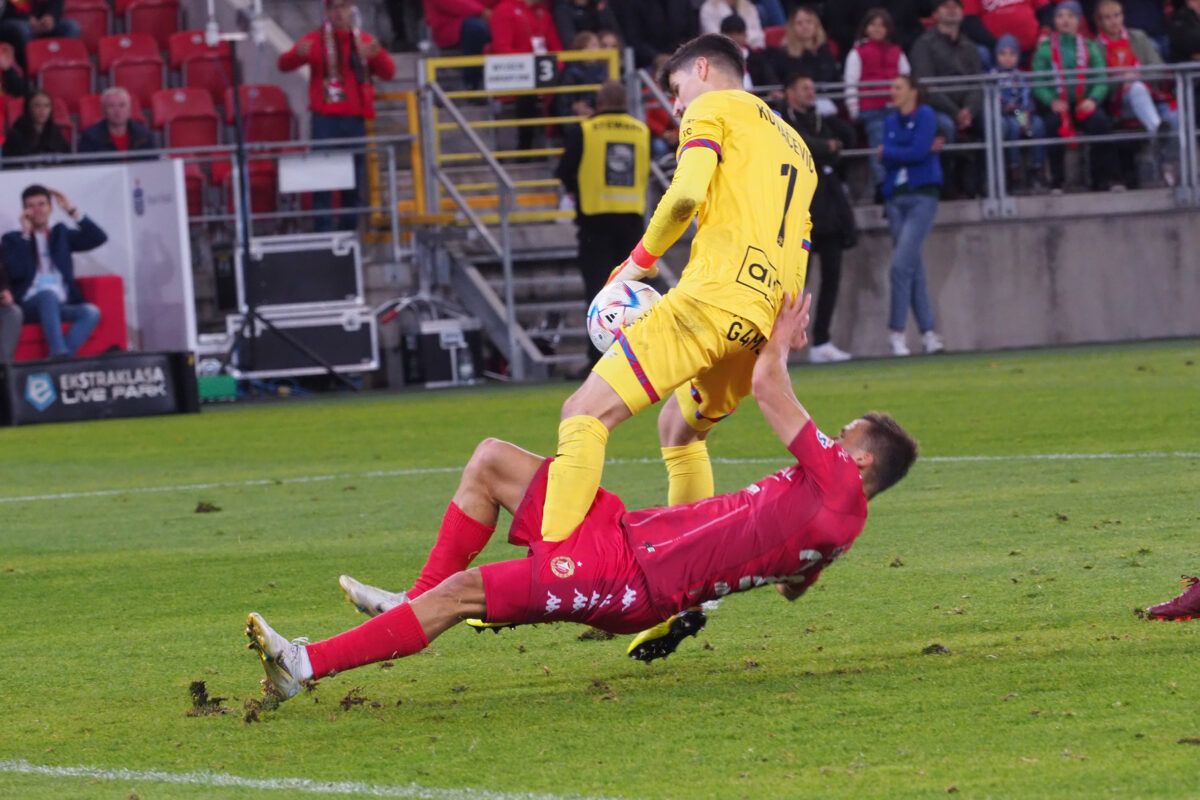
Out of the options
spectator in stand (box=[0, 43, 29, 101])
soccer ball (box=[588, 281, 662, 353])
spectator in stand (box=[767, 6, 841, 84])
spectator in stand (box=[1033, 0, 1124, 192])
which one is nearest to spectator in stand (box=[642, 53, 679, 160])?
spectator in stand (box=[767, 6, 841, 84])

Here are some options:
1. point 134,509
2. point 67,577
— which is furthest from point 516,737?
point 134,509

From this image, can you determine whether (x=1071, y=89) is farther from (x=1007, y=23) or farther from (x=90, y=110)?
(x=90, y=110)

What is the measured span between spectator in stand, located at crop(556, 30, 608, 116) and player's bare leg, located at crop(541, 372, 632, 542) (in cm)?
1361

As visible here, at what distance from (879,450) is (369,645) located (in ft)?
4.89

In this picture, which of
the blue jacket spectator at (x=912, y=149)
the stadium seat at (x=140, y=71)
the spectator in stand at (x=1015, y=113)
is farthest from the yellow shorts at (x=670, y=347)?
the stadium seat at (x=140, y=71)

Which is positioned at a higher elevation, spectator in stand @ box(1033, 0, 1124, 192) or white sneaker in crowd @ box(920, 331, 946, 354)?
spectator in stand @ box(1033, 0, 1124, 192)

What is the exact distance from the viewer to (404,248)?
60.7 feet

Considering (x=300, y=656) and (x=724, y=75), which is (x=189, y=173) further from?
(x=300, y=656)

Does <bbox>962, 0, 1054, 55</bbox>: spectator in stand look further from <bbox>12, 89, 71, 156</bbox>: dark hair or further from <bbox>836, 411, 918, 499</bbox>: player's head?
<bbox>836, 411, 918, 499</bbox>: player's head

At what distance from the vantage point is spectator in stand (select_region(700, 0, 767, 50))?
19.0 metres

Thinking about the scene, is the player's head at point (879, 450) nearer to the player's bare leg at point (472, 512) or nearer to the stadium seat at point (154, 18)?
the player's bare leg at point (472, 512)

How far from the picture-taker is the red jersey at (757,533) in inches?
180

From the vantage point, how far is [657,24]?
1980cm

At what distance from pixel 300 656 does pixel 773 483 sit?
4.40 ft
